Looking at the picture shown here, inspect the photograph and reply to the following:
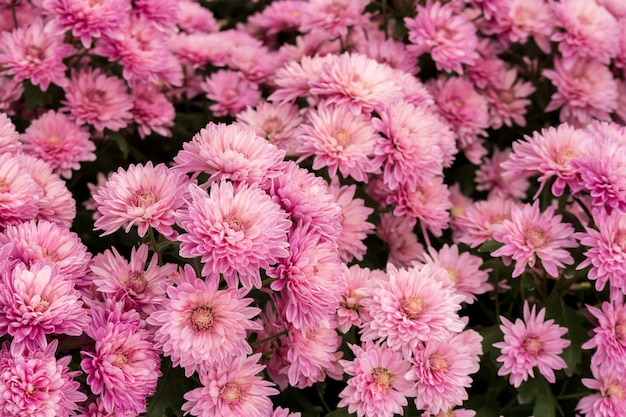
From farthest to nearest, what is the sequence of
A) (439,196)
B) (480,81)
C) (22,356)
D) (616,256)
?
(480,81) → (439,196) → (616,256) → (22,356)

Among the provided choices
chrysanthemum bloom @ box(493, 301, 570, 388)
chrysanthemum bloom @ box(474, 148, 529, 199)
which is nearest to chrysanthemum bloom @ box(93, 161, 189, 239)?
chrysanthemum bloom @ box(493, 301, 570, 388)

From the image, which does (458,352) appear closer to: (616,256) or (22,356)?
(616,256)

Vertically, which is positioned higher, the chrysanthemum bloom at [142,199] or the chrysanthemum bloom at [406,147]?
the chrysanthemum bloom at [142,199]

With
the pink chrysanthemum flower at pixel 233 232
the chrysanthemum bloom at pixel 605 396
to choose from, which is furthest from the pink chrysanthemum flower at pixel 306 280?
the chrysanthemum bloom at pixel 605 396

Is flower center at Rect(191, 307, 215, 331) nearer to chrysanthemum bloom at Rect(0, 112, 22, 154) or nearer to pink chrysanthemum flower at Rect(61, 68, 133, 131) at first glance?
chrysanthemum bloom at Rect(0, 112, 22, 154)

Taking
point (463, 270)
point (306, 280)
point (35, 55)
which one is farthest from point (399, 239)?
point (35, 55)

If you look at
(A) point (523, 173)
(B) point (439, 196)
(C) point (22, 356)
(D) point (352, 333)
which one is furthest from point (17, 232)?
(A) point (523, 173)

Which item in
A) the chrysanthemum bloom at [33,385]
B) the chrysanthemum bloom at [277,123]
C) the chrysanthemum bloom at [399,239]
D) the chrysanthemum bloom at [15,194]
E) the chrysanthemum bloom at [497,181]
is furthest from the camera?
the chrysanthemum bloom at [497,181]

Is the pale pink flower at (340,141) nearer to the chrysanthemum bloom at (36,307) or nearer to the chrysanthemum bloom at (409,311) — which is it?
the chrysanthemum bloom at (409,311)
